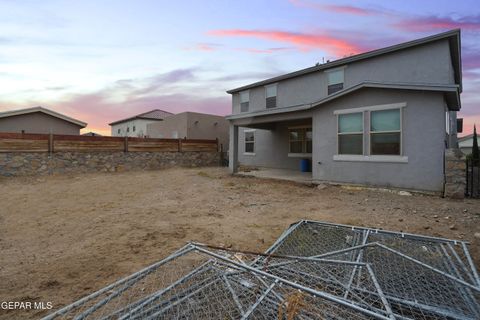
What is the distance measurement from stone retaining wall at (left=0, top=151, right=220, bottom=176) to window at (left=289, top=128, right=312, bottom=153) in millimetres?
7070

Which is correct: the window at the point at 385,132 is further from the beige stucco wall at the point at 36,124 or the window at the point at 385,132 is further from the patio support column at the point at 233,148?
the beige stucco wall at the point at 36,124

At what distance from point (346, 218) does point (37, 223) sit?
6713 millimetres

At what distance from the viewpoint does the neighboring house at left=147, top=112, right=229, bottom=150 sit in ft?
67.9

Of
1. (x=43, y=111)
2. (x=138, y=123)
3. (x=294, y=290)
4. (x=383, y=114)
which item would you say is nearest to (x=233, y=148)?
(x=383, y=114)

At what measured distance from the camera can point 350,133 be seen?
9.16 metres

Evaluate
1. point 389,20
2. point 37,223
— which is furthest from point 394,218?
point 389,20

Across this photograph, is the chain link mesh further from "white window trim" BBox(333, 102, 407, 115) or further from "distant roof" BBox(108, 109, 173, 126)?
"distant roof" BBox(108, 109, 173, 126)

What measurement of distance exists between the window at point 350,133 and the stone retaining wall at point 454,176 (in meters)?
2.46

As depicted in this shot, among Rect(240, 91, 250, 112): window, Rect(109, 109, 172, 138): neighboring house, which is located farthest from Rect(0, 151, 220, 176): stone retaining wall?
Rect(109, 109, 172, 138): neighboring house

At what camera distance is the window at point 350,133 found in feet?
29.3

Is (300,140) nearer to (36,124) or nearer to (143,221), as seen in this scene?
(143,221)

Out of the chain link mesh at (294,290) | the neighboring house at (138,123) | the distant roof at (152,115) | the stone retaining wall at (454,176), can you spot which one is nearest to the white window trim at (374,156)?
the stone retaining wall at (454,176)

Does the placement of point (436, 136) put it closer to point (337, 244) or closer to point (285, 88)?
point (337, 244)

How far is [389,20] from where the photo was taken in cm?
1038
